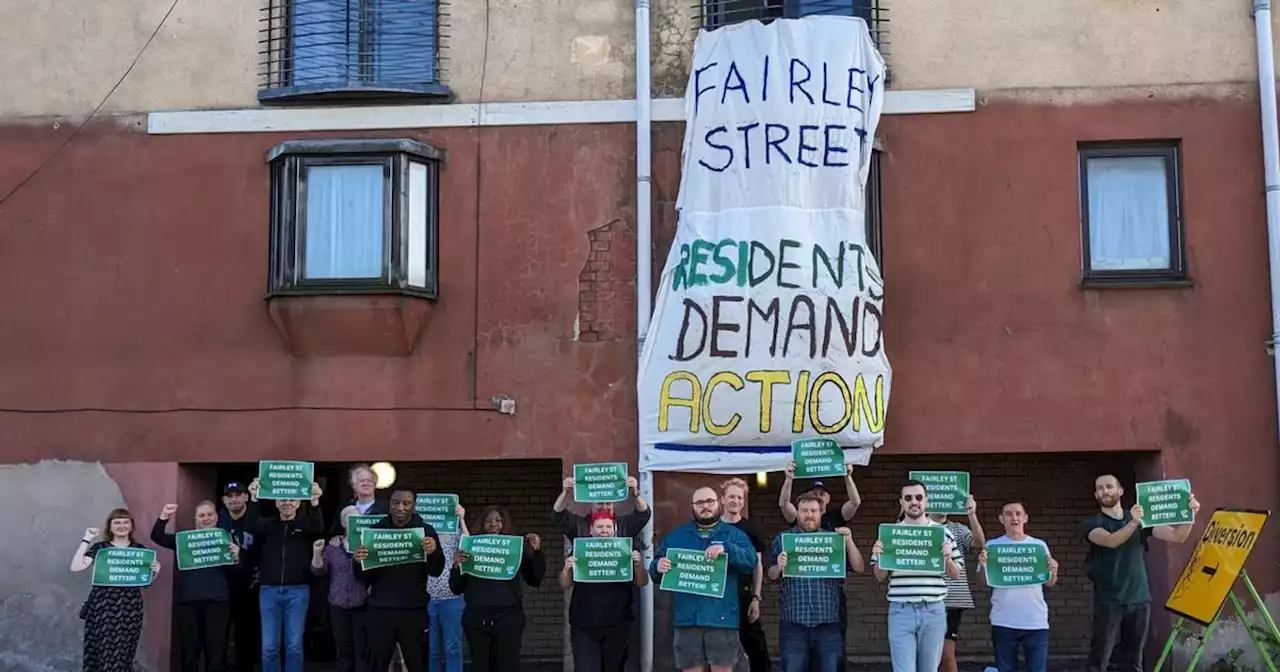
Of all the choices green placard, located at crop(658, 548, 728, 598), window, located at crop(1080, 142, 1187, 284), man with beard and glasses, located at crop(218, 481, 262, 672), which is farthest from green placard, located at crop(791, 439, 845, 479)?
man with beard and glasses, located at crop(218, 481, 262, 672)

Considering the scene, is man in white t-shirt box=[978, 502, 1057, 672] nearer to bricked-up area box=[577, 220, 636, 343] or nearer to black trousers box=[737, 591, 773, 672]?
black trousers box=[737, 591, 773, 672]

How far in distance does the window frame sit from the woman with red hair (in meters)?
4.69

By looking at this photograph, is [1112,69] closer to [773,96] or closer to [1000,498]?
[773,96]

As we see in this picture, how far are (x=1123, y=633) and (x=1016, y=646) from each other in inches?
44.6

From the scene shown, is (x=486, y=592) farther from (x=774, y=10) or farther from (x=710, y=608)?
(x=774, y=10)

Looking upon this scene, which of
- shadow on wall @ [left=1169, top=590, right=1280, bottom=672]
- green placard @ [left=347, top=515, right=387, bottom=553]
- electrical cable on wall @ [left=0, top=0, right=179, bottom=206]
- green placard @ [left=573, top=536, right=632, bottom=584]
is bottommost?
shadow on wall @ [left=1169, top=590, right=1280, bottom=672]

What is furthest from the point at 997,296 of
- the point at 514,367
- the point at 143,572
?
the point at 143,572

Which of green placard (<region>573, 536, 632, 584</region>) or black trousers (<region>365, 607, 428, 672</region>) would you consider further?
black trousers (<region>365, 607, 428, 672</region>)

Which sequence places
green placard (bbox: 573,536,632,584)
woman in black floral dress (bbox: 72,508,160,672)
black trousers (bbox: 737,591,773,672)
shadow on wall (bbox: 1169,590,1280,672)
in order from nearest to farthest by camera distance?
green placard (bbox: 573,536,632,584), black trousers (bbox: 737,591,773,672), woman in black floral dress (bbox: 72,508,160,672), shadow on wall (bbox: 1169,590,1280,672)

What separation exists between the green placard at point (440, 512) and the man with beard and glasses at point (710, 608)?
5.87 ft

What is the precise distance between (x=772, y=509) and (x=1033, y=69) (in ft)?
15.4

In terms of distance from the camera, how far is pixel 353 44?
36.3ft

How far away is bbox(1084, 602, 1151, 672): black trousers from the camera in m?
8.86

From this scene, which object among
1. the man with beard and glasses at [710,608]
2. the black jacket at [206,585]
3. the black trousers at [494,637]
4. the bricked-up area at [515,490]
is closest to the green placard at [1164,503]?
the man with beard and glasses at [710,608]
